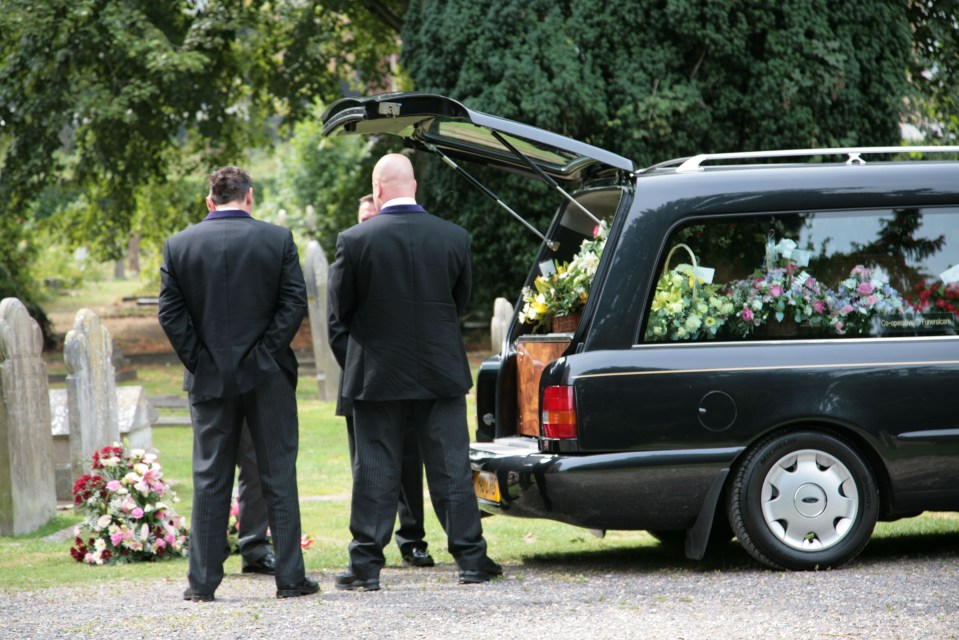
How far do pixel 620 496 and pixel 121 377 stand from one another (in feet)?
51.0

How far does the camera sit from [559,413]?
6.30 m

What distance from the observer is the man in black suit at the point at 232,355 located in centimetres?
598

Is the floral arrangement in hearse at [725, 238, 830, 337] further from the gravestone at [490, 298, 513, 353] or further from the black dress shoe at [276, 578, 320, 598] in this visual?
the gravestone at [490, 298, 513, 353]

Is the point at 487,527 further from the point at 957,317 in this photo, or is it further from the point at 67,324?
the point at 67,324

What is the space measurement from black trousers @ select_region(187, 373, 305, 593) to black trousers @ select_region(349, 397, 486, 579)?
0.34 metres

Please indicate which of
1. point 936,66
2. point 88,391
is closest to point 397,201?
point 88,391

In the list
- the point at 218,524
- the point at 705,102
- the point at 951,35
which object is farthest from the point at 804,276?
the point at 951,35

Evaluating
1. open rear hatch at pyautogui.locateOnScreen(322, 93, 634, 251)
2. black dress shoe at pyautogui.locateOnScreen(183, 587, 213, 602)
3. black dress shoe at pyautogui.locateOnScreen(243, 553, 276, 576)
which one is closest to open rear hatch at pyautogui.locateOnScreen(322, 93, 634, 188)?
open rear hatch at pyautogui.locateOnScreen(322, 93, 634, 251)

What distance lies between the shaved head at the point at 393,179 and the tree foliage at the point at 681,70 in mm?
11804

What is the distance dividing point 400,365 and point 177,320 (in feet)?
3.43

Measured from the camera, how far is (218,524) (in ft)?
19.9

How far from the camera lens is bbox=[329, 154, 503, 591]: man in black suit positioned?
623 centimetres

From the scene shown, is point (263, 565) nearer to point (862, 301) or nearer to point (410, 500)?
point (410, 500)

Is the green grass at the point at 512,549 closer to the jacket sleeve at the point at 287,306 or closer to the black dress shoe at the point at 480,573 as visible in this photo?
the black dress shoe at the point at 480,573
